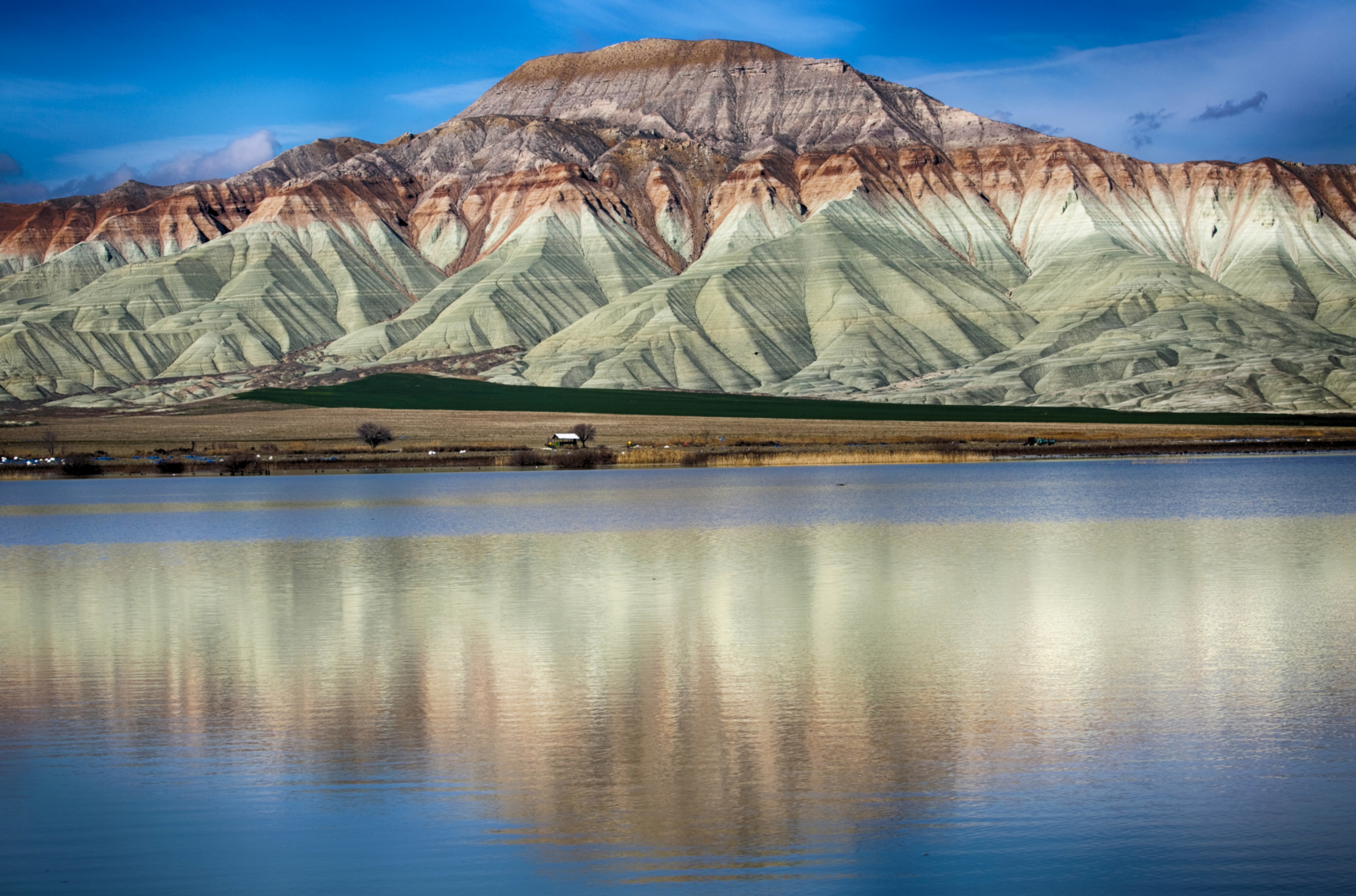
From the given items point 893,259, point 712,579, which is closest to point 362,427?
point 712,579

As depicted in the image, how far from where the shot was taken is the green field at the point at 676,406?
133 m

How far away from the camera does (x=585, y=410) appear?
14338 centimetres

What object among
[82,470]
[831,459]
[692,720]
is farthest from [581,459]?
[692,720]

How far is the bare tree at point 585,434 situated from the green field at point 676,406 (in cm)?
2280

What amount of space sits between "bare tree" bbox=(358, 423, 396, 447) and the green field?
32.6 m

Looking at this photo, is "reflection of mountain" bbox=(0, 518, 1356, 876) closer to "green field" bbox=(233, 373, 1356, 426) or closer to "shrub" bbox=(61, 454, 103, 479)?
"shrub" bbox=(61, 454, 103, 479)

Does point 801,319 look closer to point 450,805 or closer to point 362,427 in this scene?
point 362,427

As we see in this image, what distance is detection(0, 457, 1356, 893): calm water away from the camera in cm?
1141

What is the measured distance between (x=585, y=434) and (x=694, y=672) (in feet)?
297

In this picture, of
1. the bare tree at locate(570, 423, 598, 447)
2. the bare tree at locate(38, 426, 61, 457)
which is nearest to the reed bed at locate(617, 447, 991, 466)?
the bare tree at locate(570, 423, 598, 447)

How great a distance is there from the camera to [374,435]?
106062 millimetres

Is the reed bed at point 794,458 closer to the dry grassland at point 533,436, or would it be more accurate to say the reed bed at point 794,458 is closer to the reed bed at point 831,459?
the reed bed at point 831,459

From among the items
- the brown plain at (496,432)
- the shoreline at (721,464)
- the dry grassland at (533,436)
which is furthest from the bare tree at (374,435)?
the shoreline at (721,464)

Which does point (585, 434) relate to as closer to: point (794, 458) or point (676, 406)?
point (794, 458)
